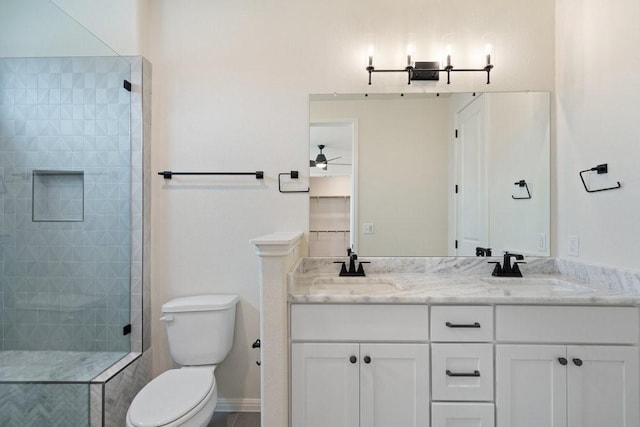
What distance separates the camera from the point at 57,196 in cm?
181

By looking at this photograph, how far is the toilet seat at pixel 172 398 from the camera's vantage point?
4.11ft

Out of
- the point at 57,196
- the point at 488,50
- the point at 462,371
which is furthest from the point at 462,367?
the point at 57,196

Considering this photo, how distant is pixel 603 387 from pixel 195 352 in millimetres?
2005

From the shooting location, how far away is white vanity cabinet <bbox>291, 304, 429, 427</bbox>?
1.39m

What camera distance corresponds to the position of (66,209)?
6.01ft

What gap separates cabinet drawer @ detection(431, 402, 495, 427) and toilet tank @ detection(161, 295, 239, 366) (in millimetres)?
1184

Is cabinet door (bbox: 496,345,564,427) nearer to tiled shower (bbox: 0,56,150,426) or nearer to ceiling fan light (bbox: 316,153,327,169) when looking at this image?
ceiling fan light (bbox: 316,153,327,169)

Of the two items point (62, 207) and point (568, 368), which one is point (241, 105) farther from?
point (568, 368)

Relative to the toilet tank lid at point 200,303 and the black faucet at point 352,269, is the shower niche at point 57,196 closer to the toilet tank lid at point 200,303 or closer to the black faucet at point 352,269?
the toilet tank lid at point 200,303

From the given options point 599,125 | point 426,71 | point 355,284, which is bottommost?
point 355,284

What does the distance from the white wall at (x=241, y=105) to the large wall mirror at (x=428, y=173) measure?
13cm

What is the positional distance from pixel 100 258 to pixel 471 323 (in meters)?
2.07

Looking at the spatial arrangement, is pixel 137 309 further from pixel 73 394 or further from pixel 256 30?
pixel 256 30

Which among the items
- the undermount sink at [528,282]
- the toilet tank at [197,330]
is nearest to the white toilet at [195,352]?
the toilet tank at [197,330]
